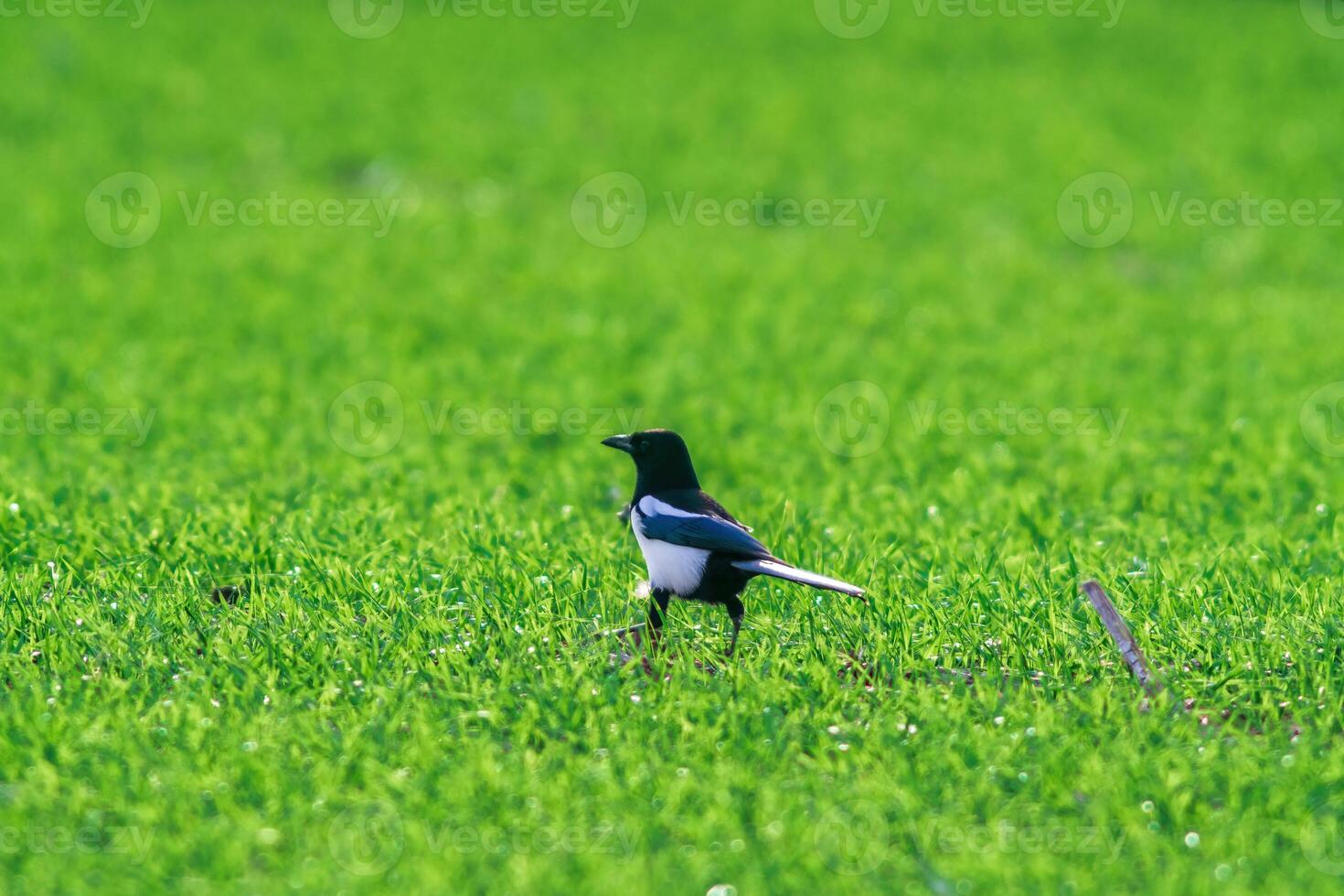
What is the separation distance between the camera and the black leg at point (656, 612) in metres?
4.59

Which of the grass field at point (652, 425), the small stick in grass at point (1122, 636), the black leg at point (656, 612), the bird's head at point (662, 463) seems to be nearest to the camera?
the grass field at point (652, 425)

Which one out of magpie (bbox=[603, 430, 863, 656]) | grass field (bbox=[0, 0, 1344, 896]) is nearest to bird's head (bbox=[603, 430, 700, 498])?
magpie (bbox=[603, 430, 863, 656])

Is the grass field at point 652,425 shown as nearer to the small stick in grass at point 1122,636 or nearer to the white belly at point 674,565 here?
the small stick in grass at point 1122,636

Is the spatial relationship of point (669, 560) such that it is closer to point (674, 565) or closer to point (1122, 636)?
point (674, 565)

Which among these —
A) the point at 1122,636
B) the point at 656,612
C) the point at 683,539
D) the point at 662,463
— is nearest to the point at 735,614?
the point at 656,612

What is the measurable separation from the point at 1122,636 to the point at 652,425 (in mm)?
4536

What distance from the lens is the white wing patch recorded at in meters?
4.41

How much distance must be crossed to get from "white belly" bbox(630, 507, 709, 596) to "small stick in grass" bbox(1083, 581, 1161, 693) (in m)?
1.25

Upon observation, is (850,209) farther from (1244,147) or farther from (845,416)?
(845,416)

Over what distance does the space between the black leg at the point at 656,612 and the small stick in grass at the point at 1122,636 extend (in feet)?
4.52

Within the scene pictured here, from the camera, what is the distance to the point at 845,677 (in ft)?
15.3

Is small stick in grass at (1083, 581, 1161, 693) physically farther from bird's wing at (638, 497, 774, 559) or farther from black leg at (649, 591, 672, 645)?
black leg at (649, 591, 672, 645)

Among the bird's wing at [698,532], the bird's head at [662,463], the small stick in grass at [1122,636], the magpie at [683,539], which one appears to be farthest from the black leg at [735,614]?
the small stick in grass at [1122,636]

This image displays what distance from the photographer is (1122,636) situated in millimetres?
4414
